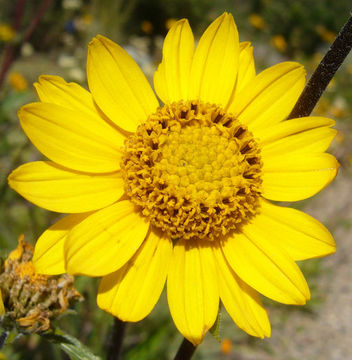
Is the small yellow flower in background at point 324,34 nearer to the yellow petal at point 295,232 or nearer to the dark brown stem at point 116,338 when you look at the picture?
the yellow petal at point 295,232

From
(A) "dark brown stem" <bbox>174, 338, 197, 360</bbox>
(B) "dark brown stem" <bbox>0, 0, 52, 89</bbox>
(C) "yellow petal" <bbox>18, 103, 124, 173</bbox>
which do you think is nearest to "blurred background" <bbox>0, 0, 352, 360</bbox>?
(B) "dark brown stem" <bbox>0, 0, 52, 89</bbox>

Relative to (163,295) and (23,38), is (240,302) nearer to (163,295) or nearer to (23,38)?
(163,295)

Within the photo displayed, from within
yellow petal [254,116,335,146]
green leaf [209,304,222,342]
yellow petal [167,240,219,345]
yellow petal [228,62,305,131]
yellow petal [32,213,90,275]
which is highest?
yellow petal [228,62,305,131]

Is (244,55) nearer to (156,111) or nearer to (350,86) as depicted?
(156,111)

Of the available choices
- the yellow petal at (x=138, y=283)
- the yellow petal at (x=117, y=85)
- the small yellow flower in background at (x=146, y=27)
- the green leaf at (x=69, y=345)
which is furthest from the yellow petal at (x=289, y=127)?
the small yellow flower in background at (x=146, y=27)

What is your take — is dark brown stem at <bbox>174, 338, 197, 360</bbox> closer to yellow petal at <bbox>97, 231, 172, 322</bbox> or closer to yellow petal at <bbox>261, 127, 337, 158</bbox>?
yellow petal at <bbox>97, 231, 172, 322</bbox>

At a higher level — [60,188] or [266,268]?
[60,188]

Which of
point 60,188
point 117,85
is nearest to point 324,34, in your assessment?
point 117,85
